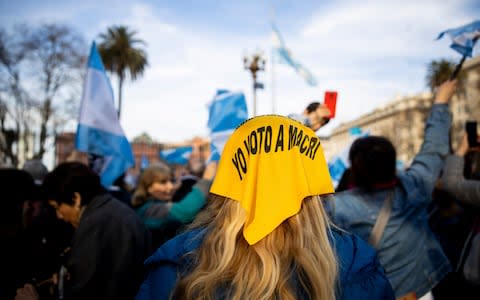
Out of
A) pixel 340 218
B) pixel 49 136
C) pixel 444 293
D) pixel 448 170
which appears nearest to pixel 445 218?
pixel 444 293

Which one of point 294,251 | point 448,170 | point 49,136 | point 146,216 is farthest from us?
point 49,136

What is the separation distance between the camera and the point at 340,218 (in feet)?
8.96

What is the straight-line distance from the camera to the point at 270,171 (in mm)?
1393

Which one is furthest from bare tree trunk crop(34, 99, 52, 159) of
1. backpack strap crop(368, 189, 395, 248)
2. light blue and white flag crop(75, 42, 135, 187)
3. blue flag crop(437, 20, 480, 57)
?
backpack strap crop(368, 189, 395, 248)

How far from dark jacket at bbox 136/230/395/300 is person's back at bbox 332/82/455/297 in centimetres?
110

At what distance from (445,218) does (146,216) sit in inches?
128

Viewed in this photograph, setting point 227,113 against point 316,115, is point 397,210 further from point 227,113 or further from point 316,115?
point 227,113

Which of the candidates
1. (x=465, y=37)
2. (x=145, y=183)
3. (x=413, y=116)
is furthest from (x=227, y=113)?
(x=413, y=116)

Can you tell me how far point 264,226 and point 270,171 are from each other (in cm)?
19

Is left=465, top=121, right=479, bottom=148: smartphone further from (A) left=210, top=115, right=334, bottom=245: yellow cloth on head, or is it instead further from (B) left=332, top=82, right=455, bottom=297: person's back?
(A) left=210, top=115, right=334, bottom=245: yellow cloth on head

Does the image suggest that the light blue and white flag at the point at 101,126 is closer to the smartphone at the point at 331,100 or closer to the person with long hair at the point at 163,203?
the person with long hair at the point at 163,203

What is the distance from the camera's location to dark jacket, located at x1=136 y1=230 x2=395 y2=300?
1.44 metres

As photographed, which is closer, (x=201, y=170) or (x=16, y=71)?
(x=201, y=170)

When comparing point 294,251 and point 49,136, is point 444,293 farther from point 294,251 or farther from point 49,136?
point 49,136
